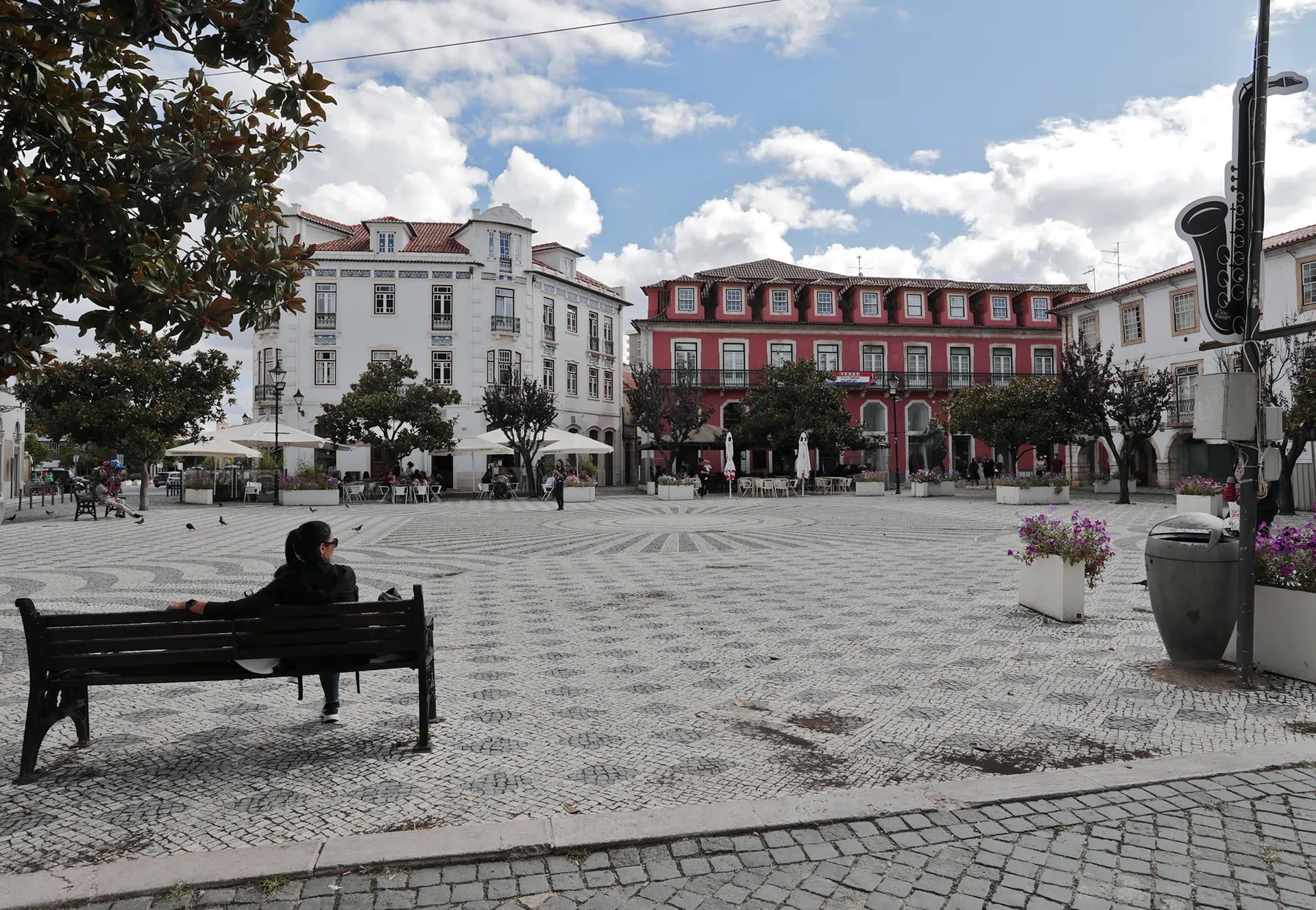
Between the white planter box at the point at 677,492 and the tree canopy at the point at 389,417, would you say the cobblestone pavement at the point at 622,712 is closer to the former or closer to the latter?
the white planter box at the point at 677,492

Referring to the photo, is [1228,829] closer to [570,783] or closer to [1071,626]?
[570,783]

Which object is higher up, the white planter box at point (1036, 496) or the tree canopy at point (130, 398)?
the tree canopy at point (130, 398)

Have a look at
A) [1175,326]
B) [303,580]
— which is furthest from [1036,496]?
[303,580]

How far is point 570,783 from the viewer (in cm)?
371

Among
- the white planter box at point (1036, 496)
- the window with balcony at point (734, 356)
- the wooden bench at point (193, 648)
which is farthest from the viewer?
the window with balcony at point (734, 356)

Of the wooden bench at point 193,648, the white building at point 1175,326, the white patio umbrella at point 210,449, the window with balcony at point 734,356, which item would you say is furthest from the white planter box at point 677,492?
the wooden bench at point 193,648

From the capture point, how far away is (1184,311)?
3256 cm

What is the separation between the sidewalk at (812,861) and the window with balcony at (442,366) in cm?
3761

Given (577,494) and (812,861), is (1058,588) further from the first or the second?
(577,494)

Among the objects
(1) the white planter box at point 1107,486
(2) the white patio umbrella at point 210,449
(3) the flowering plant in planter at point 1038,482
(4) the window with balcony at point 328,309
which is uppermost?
(4) the window with balcony at point 328,309

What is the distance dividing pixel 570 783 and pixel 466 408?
36684 mm

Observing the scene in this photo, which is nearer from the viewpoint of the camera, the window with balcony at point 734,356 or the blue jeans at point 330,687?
the blue jeans at point 330,687

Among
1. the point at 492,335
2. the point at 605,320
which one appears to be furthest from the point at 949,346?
the point at 492,335

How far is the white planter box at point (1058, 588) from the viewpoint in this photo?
723 cm
